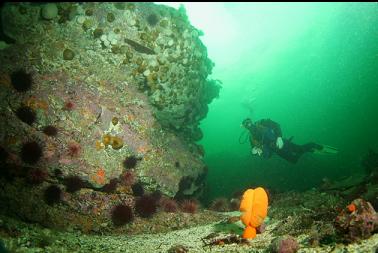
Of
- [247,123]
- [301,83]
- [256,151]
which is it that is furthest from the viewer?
[301,83]

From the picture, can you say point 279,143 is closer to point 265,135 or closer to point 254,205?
point 265,135

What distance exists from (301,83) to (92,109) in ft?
398

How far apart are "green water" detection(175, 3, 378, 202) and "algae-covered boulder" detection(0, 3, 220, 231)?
523 centimetres

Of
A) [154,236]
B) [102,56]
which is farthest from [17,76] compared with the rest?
[154,236]

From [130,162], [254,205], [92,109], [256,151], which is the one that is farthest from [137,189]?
[256,151]

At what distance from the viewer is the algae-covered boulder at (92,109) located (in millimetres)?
8102

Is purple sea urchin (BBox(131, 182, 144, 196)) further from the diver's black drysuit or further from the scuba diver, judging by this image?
the diver's black drysuit

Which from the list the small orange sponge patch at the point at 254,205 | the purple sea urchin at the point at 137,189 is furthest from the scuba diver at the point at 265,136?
the small orange sponge patch at the point at 254,205

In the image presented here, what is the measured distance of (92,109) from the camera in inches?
358

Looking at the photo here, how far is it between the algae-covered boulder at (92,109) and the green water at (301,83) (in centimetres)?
523

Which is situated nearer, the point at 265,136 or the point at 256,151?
the point at 256,151

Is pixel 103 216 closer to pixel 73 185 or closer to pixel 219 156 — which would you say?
pixel 73 185

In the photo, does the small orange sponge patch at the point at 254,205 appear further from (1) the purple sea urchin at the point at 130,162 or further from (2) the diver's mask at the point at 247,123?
(2) the diver's mask at the point at 247,123

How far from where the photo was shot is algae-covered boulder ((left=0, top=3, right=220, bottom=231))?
8102 mm
